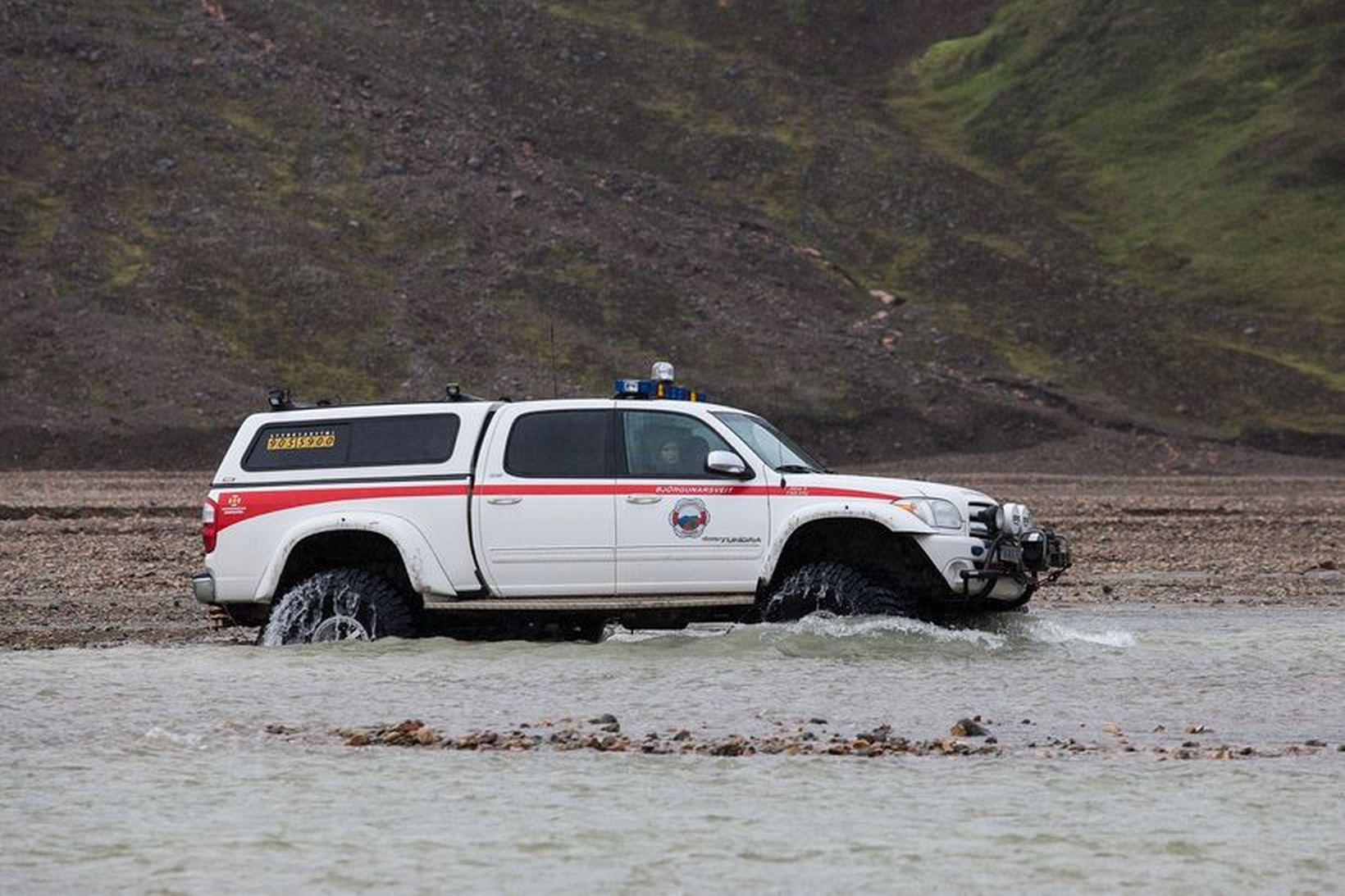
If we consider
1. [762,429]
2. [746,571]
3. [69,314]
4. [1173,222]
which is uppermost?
[1173,222]

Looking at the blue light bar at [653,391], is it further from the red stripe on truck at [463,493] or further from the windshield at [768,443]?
the red stripe on truck at [463,493]

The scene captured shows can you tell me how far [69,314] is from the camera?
6594 cm

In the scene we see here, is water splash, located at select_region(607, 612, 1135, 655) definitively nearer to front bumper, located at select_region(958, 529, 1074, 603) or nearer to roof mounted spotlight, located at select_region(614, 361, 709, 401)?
front bumper, located at select_region(958, 529, 1074, 603)

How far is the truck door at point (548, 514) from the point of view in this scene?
15.8 m

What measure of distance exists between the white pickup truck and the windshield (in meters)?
0.03

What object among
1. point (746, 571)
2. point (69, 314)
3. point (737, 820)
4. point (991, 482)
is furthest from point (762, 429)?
point (69, 314)

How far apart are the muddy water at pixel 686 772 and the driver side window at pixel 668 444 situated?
1.37m

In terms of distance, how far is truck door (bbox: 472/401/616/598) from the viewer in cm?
1580

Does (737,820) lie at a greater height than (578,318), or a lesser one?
lesser

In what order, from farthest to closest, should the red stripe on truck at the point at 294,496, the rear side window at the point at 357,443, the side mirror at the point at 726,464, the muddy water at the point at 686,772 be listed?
the rear side window at the point at 357,443
the red stripe on truck at the point at 294,496
the side mirror at the point at 726,464
the muddy water at the point at 686,772

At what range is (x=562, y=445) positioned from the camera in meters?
16.0

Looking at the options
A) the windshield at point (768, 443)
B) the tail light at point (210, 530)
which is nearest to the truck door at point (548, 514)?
the windshield at point (768, 443)

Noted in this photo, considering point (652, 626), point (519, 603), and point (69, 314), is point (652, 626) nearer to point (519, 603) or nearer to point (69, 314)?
point (519, 603)

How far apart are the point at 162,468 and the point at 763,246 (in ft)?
92.3
